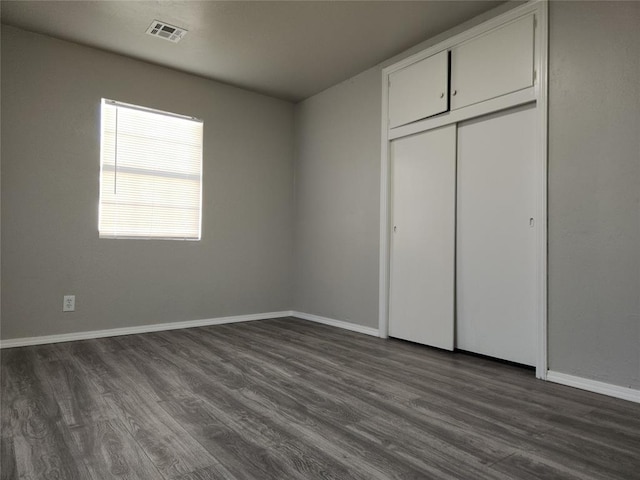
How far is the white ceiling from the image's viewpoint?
285 cm

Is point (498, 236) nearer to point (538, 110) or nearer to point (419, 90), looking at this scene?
point (538, 110)

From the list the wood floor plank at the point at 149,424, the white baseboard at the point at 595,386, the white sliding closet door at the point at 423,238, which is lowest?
the wood floor plank at the point at 149,424

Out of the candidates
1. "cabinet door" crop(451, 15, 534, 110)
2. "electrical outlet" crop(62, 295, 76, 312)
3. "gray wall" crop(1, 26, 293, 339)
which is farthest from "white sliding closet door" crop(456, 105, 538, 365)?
"electrical outlet" crop(62, 295, 76, 312)

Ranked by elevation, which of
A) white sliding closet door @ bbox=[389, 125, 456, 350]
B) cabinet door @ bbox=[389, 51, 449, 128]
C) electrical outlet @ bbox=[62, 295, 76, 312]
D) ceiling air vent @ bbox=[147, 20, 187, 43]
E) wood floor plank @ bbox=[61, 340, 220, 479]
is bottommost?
wood floor plank @ bbox=[61, 340, 220, 479]

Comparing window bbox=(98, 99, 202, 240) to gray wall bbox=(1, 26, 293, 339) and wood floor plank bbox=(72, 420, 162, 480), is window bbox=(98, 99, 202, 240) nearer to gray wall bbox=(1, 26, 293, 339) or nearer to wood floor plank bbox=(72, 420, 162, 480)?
gray wall bbox=(1, 26, 293, 339)

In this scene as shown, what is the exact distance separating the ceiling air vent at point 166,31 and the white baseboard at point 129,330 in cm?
252

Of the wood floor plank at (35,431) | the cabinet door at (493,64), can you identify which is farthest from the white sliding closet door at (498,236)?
the wood floor plank at (35,431)

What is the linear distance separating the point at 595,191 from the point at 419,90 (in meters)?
1.63

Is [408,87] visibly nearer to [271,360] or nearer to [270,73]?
[270,73]

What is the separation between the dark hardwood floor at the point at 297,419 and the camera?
4.88ft

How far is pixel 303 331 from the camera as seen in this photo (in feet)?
12.9

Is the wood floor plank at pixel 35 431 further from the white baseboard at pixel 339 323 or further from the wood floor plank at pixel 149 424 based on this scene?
the white baseboard at pixel 339 323

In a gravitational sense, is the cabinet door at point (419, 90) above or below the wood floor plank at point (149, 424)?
above

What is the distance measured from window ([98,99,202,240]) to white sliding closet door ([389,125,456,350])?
2019 millimetres
